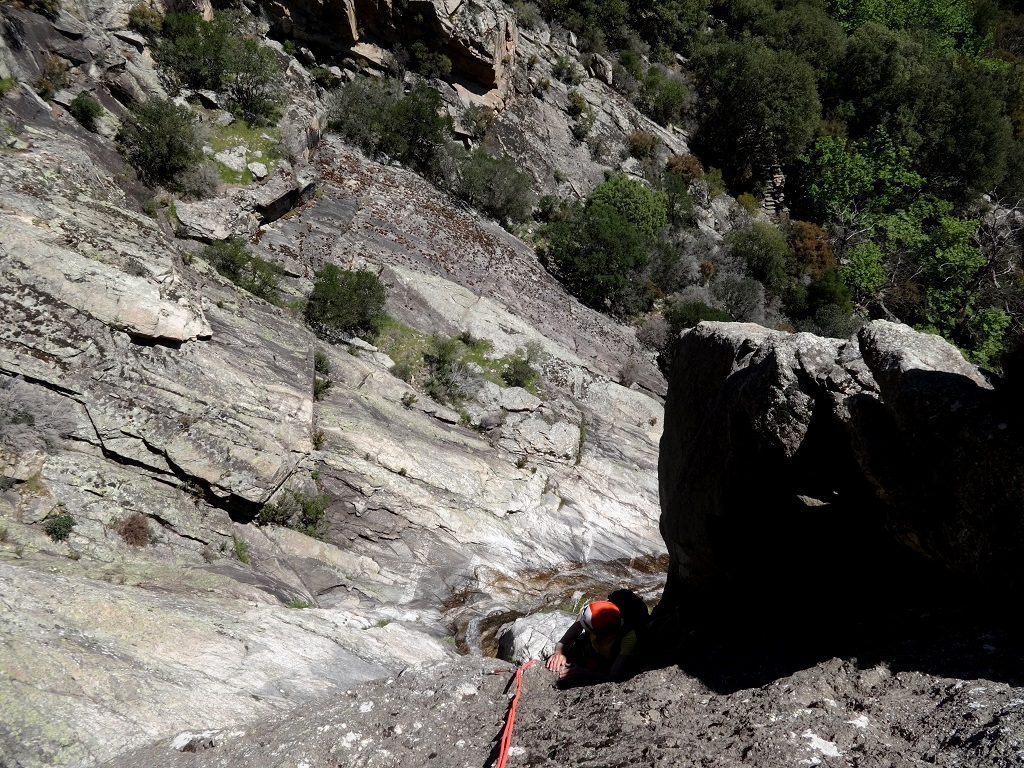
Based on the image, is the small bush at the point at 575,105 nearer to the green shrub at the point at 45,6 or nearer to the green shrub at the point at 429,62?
the green shrub at the point at 429,62

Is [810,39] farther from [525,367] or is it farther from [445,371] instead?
[445,371]

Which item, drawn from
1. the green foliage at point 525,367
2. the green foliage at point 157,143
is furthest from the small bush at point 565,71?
the green foliage at point 157,143

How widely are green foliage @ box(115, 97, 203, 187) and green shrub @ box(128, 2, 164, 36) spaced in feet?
13.6

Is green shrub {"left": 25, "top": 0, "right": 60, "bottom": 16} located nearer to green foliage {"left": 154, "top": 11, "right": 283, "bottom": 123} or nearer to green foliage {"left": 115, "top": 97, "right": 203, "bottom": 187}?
green foliage {"left": 154, "top": 11, "right": 283, "bottom": 123}

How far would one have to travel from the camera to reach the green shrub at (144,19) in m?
19.1

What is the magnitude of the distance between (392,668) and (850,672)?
5221 mm

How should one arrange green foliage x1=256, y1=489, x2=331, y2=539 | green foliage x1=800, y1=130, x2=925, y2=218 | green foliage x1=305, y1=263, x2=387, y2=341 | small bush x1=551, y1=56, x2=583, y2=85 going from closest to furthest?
green foliage x1=256, y1=489, x2=331, y2=539, green foliage x1=305, y1=263, x2=387, y2=341, small bush x1=551, y1=56, x2=583, y2=85, green foliage x1=800, y1=130, x2=925, y2=218

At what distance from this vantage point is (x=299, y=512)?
10.9m

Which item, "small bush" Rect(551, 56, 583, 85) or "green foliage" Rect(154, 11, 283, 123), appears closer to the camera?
"green foliage" Rect(154, 11, 283, 123)

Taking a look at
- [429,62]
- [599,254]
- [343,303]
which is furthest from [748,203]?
[343,303]

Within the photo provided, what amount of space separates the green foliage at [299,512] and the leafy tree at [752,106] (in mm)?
34396

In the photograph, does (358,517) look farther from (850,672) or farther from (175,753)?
(850,672)

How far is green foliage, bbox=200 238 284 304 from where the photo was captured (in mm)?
15148

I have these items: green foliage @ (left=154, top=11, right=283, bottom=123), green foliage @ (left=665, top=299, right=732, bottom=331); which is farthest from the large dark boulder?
green foliage @ (left=154, top=11, right=283, bottom=123)
